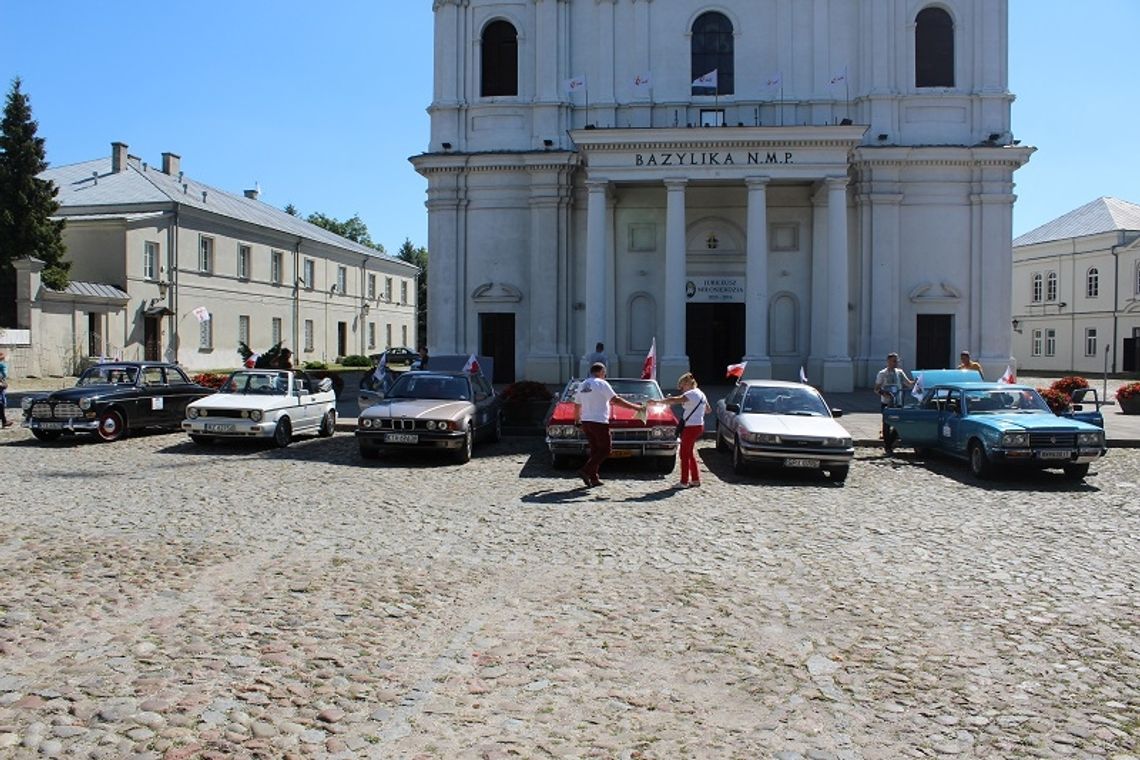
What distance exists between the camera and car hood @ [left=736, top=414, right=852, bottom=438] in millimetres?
13086

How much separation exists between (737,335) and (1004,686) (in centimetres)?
2584

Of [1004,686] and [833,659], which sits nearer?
[1004,686]

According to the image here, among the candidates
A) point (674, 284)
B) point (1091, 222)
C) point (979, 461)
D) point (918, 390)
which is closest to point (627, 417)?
point (979, 461)

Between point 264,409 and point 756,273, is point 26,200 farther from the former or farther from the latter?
point 756,273

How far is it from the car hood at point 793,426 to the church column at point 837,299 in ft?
45.0

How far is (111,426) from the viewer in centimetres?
1678

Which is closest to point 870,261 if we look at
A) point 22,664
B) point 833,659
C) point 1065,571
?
point 1065,571

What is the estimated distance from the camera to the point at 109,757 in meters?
3.99

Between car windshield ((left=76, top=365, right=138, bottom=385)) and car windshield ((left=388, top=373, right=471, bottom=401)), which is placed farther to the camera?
car windshield ((left=76, top=365, right=138, bottom=385))

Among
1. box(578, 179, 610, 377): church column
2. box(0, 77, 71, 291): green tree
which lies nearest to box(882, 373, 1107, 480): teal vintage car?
box(578, 179, 610, 377): church column

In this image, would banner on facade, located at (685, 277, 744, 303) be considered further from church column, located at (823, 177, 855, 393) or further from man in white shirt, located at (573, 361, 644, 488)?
man in white shirt, located at (573, 361, 644, 488)

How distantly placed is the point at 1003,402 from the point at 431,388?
9403 mm

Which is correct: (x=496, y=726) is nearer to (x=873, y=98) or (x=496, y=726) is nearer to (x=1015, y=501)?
(x=1015, y=501)

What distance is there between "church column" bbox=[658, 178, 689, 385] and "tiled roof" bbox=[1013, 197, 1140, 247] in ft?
122
